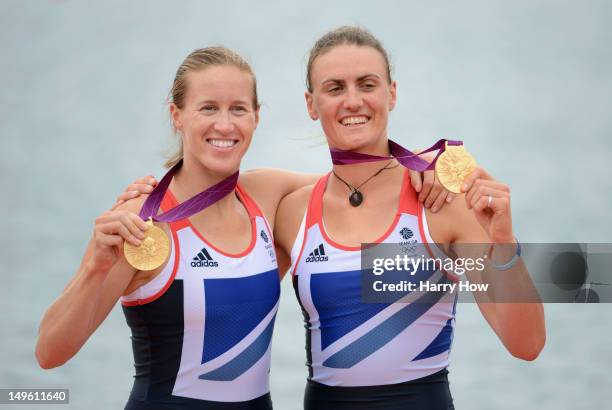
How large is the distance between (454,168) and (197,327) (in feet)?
3.24

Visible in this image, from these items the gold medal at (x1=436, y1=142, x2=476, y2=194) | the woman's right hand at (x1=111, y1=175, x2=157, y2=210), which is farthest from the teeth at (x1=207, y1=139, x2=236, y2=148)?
the gold medal at (x1=436, y1=142, x2=476, y2=194)

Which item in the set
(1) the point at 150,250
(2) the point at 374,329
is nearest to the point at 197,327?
(1) the point at 150,250

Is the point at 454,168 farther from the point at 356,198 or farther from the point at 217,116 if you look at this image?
the point at 217,116

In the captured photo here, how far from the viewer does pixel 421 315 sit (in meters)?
3.03

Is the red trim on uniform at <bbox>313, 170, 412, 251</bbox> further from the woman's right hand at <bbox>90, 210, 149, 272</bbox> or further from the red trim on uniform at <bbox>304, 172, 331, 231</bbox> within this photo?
the woman's right hand at <bbox>90, 210, 149, 272</bbox>

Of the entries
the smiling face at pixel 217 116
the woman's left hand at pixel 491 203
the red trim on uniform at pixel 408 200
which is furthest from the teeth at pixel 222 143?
the woman's left hand at pixel 491 203

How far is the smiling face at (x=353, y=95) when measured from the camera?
307 centimetres

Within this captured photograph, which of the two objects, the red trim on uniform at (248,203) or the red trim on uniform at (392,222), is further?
the red trim on uniform at (248,203)

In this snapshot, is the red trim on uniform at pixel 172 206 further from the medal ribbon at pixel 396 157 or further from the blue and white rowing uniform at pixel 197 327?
the medal ribbon at pixel 396 157

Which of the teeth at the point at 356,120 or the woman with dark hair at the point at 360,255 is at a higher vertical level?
the teeth at the point at 356,120

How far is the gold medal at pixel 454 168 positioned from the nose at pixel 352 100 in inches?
15.8

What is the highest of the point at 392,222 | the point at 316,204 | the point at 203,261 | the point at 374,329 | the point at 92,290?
the point at 316,204

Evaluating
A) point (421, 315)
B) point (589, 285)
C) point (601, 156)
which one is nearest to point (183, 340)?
point (421, 315)

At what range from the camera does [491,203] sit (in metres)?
2.52
